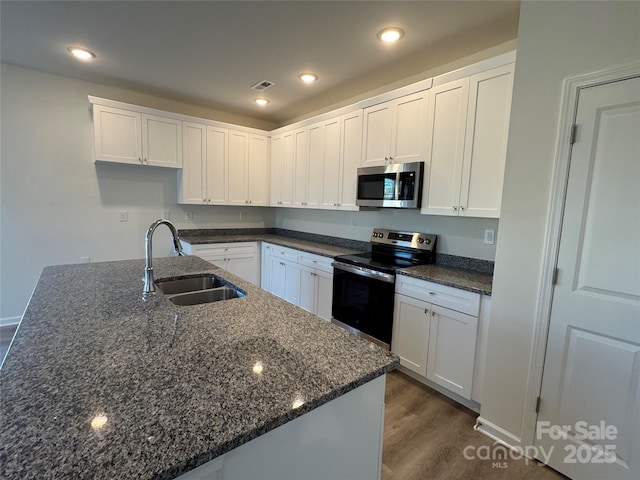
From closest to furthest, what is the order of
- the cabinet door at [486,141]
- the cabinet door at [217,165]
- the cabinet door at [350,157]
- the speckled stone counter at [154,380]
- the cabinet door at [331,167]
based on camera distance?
the speckled stone counter at [154,380] → the cabinet door at [486,141] → the cabinet door at [350,157] → the cabinet door at [331,167] → the cabinet door at [217,165]

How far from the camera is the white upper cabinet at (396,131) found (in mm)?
2494

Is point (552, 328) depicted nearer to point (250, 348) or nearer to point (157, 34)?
point (250, 348)

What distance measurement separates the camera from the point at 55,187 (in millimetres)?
3254

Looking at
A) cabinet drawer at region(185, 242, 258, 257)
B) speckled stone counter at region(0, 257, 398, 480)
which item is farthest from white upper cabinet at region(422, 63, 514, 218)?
cabinet drawer at region(185, 242, 258, 257)

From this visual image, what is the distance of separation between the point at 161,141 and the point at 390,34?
107 inches

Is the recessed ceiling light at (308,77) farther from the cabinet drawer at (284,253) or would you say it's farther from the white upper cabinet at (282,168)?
the cabinet drawer at (284,253)

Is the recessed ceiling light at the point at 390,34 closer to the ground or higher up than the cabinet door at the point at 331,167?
higher up

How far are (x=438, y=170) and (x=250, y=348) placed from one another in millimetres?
2021

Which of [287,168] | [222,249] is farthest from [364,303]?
[287,168]

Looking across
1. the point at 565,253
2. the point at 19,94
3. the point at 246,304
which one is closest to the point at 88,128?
the point at 19,94

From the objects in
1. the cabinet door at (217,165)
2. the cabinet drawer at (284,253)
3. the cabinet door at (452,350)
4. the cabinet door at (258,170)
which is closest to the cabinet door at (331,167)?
the cabinet drawer at (284,253)

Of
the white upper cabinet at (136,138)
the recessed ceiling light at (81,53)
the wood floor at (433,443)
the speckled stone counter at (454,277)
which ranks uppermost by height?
the recessed ceiling light at (81,53)

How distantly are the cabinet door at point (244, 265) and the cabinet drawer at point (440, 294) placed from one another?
2.29 metres

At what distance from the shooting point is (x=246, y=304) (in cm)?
146
